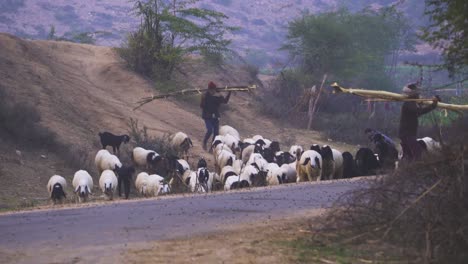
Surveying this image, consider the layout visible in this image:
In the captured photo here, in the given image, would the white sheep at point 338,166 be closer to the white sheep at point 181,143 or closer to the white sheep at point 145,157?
the white sheep at point 145,157

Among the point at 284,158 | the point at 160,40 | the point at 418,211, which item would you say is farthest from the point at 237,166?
the point at 160,40

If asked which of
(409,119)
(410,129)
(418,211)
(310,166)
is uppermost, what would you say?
(409,119)

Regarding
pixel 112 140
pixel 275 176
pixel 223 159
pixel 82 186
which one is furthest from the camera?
pixel 112 140

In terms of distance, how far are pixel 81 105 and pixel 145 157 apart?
7579mm

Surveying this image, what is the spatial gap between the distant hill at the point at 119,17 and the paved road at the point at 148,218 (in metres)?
59.5

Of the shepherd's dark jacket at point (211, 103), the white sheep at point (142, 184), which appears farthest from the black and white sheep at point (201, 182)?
the shepherd's dark jacket at point (211, 103)

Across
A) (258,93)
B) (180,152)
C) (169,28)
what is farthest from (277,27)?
(180,152)

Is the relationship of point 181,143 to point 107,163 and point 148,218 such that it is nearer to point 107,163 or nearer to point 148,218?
point 107,163

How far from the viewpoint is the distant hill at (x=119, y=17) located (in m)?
81.2

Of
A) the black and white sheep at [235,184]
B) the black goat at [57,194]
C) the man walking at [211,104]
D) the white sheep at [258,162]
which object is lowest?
the black goat at [57,194]

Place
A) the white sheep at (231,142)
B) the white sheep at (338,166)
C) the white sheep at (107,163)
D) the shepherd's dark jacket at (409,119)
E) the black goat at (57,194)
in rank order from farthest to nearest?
1. the white sheep at (231,142)
2. the white sheep at (107,163)
3. the white sheep at (338,166)
4. the black goat at (57,194)
5. the shepherd's dark jacket at (409,119)

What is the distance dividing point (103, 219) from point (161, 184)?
724 cm

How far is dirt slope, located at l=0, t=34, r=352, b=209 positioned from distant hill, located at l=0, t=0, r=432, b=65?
34781 mm

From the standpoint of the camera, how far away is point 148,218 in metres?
11.3
